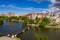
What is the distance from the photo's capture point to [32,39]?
6.75m

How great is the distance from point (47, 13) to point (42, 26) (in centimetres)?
1184

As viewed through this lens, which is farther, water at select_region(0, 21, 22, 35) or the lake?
water at select_region(0, 21, 22, 35)

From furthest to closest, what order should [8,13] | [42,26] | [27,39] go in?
[8,13]
[42,26]
[27,39]

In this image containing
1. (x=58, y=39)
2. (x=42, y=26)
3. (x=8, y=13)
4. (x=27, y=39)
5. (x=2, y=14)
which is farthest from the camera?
(x=8, y=13)

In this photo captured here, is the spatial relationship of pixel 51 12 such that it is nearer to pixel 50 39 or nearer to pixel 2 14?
pixel 2 14

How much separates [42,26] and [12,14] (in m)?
12.4

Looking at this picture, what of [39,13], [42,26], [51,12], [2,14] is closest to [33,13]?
[39,13]

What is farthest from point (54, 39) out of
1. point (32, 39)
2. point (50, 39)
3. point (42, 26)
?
point (42, 26)

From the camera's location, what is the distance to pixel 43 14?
24688 mm

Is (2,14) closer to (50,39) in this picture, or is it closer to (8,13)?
(8,13)

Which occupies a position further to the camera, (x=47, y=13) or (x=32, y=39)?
(x=47, y=13)

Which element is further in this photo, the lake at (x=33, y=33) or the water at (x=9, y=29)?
the water at (x=9, y=29)

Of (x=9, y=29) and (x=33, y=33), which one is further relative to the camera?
(x=9, y=29)

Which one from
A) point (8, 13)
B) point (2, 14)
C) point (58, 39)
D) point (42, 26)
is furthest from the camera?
point (8, 13)
